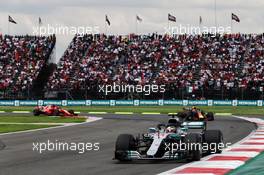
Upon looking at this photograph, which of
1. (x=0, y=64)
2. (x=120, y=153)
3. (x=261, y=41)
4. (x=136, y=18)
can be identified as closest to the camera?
(x=120, y=153)

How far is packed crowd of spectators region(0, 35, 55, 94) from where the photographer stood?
58.4 m

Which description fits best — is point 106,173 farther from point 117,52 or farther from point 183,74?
point 117,52

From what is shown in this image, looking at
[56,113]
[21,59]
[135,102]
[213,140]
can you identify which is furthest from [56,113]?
[21,59]

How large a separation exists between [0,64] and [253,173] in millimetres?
53165

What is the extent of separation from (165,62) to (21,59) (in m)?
14.4

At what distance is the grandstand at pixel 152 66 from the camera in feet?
171

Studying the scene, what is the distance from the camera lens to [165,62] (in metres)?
57.1

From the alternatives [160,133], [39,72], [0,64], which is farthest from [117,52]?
[160,133]

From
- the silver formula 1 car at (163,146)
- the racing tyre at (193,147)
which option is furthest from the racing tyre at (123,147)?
the racing tyre at (193,147)

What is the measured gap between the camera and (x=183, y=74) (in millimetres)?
54438

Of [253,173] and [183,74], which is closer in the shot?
[253,173]

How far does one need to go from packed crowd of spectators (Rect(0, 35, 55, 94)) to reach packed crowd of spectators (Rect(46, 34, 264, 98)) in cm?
197

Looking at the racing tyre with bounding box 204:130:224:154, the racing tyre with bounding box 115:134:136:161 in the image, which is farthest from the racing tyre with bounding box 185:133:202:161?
the racing tyre with bounding box 204:130:224:154

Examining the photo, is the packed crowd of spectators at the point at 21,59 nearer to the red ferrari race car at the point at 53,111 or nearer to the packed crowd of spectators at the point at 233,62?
the packed crowd of spectators at the point at 233,62
